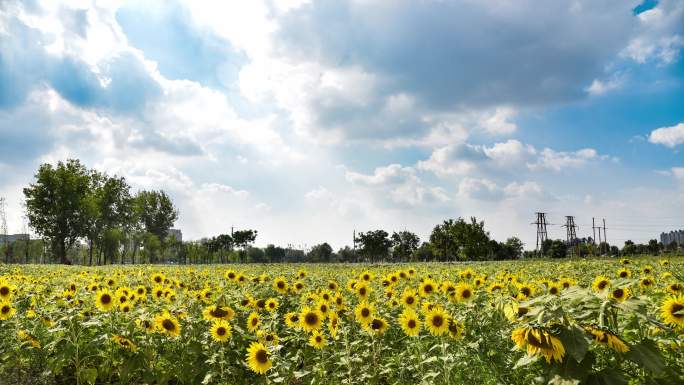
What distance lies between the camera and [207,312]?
17.2ft

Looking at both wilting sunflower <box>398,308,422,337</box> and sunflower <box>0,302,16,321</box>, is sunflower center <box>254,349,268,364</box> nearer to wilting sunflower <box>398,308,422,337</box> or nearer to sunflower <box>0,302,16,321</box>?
wilting sunflower <box>398,308,422,337</box>

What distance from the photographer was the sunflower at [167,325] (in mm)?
5035

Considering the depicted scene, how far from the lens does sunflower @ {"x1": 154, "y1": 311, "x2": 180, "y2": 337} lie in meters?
5.04

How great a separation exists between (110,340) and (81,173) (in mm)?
64462

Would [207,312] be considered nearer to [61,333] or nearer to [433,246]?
[61,333]

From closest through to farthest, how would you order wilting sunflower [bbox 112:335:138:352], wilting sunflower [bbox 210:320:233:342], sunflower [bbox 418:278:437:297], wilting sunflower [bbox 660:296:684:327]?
wilting sunflower [bbox 660:296:684:327] < wilting sunflower [bbox 112:335:138:352] < wilting sunflower [bbox 210:320:233:342] < sunflower [bbox 418:278:437:297]

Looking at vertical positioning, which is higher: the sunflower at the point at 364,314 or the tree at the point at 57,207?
the tree at the point at 57,207

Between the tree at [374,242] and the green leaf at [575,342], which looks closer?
the green leaf at [575,342]

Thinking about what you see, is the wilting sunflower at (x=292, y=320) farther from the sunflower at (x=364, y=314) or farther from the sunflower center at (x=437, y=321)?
the sunflower center at (x=437, y=321)

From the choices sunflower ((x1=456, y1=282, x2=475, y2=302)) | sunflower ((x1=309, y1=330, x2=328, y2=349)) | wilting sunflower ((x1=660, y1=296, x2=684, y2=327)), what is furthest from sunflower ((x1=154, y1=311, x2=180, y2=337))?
wilting sunflower ((x1=660, y1=296, x2=684, y2=327))

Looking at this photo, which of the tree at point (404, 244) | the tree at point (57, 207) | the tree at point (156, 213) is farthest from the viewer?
the tree at point (404, 244)

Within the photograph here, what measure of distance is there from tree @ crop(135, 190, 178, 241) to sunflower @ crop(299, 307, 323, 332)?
272 feet

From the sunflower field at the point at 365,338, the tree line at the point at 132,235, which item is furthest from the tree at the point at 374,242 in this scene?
the sunflower field at the point at 365,338

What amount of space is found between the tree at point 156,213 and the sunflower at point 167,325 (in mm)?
82322
